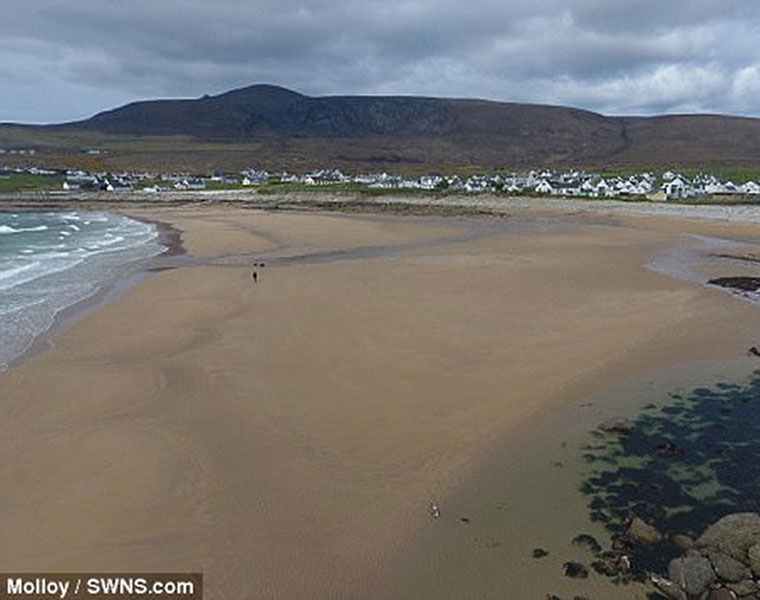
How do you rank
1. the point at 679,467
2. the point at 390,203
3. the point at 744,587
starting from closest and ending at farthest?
the point at 744,587 → the point at 679,467 → the point at 390,203

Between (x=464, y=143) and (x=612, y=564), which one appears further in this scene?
(x=464, y=143)

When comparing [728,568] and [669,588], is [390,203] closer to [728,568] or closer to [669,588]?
[728,568]

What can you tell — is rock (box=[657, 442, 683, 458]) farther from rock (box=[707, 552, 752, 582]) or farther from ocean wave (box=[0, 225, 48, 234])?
ocean wave (box=[0, 225, 48, 234])

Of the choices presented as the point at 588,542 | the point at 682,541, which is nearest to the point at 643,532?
the point at 682,541

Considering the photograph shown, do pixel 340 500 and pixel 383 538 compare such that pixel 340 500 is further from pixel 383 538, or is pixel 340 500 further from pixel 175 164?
pixel 175 164

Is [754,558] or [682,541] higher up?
[754,558]

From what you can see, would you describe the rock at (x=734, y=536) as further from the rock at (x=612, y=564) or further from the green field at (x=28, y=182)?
the green field at (x=28, y=182)
